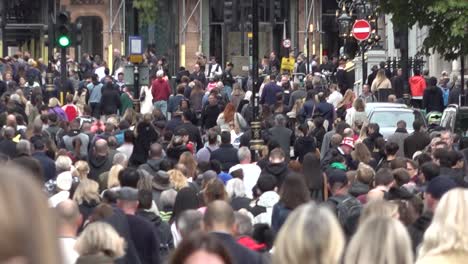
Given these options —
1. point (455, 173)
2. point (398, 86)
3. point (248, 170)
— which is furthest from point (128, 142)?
point (398, 86)

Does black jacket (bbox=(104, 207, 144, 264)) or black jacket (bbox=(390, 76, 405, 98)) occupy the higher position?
black jacket (bbox=(104, 207, 144, 264))

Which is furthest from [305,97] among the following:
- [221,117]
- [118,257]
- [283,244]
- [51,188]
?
[283,244]

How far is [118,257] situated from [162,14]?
5854 centimetres

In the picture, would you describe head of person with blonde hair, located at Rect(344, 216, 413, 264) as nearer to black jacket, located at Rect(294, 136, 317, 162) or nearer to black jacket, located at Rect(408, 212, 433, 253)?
black jacket, located at Rect(408, 212, 433, 253)

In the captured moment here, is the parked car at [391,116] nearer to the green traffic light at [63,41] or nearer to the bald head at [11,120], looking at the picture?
the bald head at [11,120]

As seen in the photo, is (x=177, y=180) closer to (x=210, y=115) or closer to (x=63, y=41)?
(x=210, y=115)

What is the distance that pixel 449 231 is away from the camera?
637 centimetres

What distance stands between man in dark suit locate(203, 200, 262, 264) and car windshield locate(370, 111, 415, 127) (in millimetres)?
18973

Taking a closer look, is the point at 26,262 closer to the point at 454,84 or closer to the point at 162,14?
the point at 454,84

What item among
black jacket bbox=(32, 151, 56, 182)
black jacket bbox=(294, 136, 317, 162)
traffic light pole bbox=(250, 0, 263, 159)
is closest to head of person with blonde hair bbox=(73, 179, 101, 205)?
black jacket bbox=(32, 151, 56, 182)

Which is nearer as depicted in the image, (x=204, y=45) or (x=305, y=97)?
(x=305, y=97)

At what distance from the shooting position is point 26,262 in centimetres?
281

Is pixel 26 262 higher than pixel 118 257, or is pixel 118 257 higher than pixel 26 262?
pixel 26 262

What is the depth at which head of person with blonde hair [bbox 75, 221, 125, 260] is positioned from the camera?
27.6 ft
